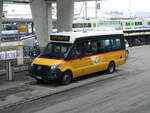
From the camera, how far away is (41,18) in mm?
24250

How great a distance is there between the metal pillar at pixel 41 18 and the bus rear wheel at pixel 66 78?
11.4m

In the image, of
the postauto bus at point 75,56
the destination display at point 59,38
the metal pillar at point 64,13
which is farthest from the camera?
the metal pillar at point 64,13

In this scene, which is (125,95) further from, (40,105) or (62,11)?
(62,11)

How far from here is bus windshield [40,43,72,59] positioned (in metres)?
13.8

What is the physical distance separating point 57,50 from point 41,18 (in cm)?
1055

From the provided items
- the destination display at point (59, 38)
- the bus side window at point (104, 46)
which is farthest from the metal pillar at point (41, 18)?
the destination display at point (59, 38)

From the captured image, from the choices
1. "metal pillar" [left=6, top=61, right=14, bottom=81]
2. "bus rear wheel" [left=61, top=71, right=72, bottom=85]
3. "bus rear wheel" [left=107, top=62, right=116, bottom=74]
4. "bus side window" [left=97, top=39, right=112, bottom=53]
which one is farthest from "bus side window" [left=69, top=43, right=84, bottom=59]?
"metal pillar" [left=6, top=61, right=14, bottom=81]

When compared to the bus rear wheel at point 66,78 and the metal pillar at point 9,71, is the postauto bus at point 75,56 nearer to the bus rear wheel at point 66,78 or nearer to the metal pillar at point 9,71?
the bus rear wheel at point 66,78

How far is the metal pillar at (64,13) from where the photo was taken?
993 inches

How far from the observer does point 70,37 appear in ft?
46.7

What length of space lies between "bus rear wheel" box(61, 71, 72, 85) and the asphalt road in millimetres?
871

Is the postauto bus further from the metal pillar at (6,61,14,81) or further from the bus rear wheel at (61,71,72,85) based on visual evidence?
the metal pillar at (6,61,14,81)

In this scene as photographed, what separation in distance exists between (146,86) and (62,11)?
14190mm

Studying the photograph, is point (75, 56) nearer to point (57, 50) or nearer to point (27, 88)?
point (57, 50)
